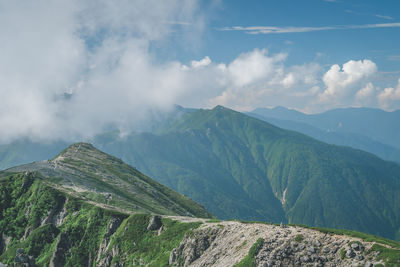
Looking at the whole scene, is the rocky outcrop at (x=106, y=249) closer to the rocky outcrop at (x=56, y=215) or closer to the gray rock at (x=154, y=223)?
the gray rock at (x=154, y=223)

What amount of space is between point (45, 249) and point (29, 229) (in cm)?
2373

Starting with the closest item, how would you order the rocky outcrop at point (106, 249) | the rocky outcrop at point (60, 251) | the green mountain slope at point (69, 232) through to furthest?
1. the green mountain slope at point (69, 232)
2. the rocky outcrop at point (106, 249)
3. the rocky outcrop at point (60, 251)

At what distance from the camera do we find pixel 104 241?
114 metres

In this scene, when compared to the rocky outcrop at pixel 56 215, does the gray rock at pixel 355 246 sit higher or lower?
lower

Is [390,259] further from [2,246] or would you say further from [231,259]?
[2,246]

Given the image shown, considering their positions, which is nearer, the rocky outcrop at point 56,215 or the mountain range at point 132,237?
the mountain range at point 132,237

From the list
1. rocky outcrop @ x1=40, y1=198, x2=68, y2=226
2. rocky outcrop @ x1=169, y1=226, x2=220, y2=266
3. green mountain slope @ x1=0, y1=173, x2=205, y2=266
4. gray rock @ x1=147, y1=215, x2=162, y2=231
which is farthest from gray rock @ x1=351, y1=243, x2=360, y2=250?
rocky outcrop @ x1=40, y1=198, x2=68, y2=226

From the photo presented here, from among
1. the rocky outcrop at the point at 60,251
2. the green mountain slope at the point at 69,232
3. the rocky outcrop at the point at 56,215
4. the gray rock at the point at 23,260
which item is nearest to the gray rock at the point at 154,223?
the green mountain slope at the point at 69,232

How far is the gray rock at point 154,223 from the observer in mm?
105438

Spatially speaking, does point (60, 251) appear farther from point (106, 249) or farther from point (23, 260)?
point (106, 249)

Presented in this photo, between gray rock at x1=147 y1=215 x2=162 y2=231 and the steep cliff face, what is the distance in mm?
342

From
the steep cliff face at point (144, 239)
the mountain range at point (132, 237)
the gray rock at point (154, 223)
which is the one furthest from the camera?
the gray rock at point (154, 223)

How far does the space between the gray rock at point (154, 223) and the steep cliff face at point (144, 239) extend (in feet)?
1.12

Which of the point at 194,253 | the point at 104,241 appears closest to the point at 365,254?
the point at 194,253
